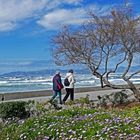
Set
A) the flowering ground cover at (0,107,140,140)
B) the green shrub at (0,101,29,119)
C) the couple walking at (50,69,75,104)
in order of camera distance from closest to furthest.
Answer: the flowering ground cover at (0,107,140,140) < the green shrub at (0,101,29,119) < the couple walking at (50,69,75,104)

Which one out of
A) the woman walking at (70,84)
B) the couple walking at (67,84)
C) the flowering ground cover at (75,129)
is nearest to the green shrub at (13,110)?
A: the flowering ground cover at (75,129)

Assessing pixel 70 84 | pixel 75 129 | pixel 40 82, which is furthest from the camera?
pixel 40 82

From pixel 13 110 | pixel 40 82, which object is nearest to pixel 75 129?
pixel 13 110

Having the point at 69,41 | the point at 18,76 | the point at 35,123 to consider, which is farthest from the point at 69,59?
the point at 18,76

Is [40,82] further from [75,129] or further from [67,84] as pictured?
[75,129]

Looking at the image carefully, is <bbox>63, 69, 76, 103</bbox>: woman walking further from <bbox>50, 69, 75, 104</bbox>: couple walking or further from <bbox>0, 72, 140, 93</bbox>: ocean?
<bbox>0, 72, 140, 93</bbox>: ocean

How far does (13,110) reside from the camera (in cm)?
1299

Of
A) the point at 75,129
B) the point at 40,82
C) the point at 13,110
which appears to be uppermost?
the point at 40,82

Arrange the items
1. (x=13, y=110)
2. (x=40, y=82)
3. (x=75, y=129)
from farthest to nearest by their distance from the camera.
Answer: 1. (x=40, y=82)
2. (x=13, y=110)
3. (x=75, y=129)

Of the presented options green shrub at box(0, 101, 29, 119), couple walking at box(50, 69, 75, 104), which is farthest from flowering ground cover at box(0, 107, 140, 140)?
couple walking at box(50, 69, 75, 104)

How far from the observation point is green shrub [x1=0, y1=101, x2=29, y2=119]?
1286cm

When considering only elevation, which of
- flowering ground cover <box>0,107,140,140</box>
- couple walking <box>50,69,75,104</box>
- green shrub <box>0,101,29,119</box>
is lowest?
flowering ground cover <box>0,107,140,140</box>

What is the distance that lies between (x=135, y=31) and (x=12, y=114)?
730cm

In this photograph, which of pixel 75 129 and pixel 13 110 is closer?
pixel 75 129
